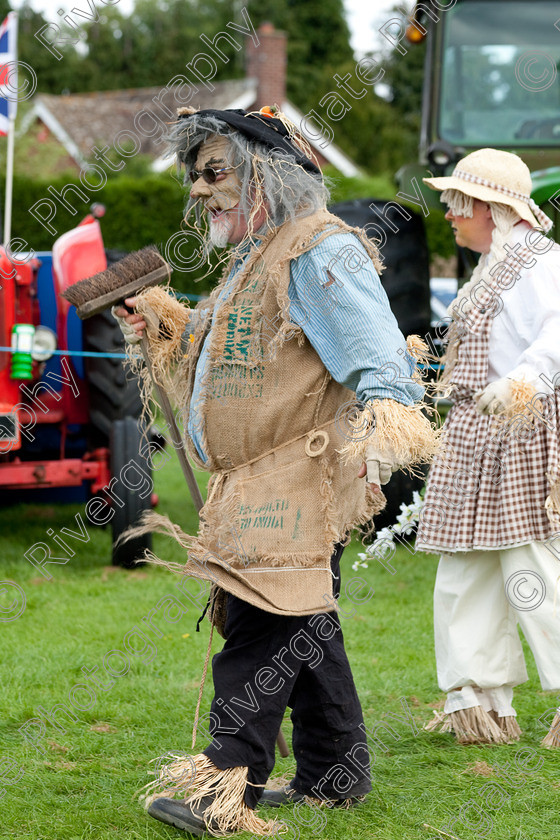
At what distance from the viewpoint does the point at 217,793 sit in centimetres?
230

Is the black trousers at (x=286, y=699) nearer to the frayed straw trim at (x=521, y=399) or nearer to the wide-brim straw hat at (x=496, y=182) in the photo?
the frayed straw trim at (x=521, y=399)

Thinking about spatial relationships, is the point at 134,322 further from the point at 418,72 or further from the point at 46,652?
the point at 418,72

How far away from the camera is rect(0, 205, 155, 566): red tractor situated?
4953mm

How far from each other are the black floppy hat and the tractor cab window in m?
3.55

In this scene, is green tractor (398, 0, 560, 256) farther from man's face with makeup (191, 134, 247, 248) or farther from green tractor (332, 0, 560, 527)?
man's face with makeup (191, 134, 247, 248)

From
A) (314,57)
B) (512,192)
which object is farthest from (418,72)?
(512,192)

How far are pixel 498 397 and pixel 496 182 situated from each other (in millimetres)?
755

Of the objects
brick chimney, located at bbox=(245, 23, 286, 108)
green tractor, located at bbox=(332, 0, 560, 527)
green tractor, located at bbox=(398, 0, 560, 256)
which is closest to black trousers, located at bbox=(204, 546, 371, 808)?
green tractor, located at bbox=(332, 0, 560, 527)

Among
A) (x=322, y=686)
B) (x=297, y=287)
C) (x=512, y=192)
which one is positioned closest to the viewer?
A: (x=297, y=287)

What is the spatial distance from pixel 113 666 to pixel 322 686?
59.1 inches

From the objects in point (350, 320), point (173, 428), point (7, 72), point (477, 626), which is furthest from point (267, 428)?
point (7, 72)

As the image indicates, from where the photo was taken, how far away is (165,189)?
15180 millimetres

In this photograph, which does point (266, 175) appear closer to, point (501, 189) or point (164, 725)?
point (501, 189)

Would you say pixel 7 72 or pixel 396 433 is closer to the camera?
pixel 396 433
